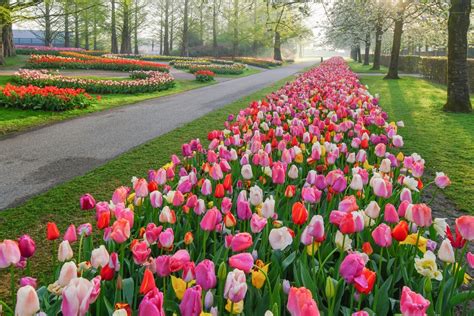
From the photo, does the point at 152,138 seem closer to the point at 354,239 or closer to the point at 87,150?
the point at 87,150

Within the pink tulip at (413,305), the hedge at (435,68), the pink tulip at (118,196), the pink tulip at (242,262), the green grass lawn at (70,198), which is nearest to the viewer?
the pink tulip at (413,305)

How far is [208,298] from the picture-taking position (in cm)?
170

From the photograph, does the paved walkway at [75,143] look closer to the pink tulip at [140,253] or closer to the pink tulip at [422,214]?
the pink tulip at [140,253]

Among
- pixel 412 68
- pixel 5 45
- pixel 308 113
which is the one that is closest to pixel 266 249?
pixel 308 113

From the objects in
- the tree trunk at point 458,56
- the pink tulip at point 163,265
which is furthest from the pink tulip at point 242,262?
the tree trunk at point 458,56

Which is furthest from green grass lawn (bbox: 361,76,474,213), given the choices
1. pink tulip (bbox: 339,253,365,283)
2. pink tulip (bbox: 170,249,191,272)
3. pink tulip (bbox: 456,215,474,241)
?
pink tulip (bbox: 170,249,191,272)

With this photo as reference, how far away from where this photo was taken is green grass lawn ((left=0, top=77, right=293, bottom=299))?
3621 millimetres

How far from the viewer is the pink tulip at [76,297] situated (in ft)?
4.44

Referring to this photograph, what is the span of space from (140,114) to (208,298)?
1022cm

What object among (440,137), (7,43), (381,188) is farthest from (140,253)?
(7,43)

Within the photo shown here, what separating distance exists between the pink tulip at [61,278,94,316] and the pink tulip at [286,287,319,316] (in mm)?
658

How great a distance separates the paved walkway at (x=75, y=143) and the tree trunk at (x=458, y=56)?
700 centimetres

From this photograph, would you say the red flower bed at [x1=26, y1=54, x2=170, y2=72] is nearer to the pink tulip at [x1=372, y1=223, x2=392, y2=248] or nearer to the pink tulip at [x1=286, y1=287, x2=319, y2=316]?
the pink tulip at [x1=372, y1=223, x2=392, y2=248]

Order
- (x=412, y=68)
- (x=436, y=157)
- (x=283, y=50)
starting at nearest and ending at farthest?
(x=436, y=157)
(x=412, y=68)
(x=283, y=50)
